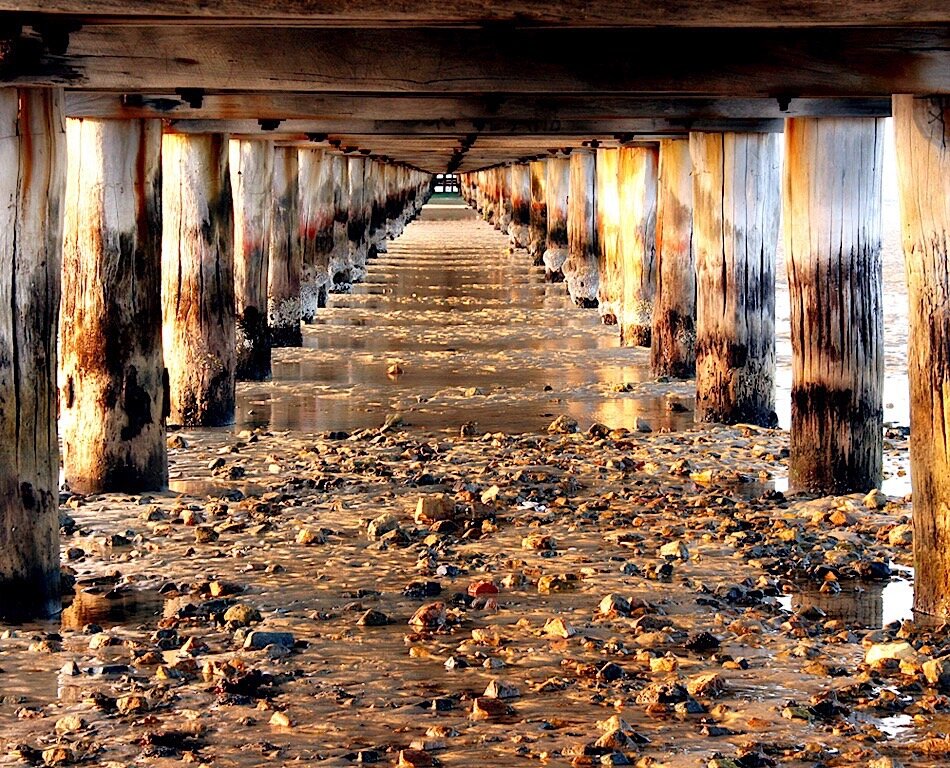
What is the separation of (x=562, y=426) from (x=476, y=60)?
458cm

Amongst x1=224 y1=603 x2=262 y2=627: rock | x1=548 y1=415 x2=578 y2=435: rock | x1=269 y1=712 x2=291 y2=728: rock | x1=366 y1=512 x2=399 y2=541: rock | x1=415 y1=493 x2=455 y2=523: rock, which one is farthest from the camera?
x1=548 y1=415 x2=578 y2=435: rock

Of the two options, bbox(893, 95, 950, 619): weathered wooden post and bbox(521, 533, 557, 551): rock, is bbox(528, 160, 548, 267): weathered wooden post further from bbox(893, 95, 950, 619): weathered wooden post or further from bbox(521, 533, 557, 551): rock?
bbox(893, 95, 950, 619): weathered wooden post

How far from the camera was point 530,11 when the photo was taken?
17.9ft

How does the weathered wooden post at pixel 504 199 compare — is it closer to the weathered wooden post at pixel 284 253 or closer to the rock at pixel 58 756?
the weathered wooden post at pixel 284 253

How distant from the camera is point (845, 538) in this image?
769cm

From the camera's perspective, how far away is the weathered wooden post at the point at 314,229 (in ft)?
61.7


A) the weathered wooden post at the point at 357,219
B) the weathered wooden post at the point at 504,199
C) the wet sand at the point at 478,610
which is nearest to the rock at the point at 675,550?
the wet sand at the point at 478,610

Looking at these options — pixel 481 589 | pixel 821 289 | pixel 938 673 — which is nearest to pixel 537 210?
pixel 821 289

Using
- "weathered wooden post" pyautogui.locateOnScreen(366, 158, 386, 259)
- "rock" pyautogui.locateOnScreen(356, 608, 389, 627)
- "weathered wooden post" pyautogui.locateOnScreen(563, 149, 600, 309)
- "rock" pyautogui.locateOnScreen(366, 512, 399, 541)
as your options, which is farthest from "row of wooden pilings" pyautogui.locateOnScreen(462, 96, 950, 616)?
"weathered wooden post" pyautogui.locateOnScreen(366, 158, 386, 259)

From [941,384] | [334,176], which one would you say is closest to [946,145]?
[941,384]

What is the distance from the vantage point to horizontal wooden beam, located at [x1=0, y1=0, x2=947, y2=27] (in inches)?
212

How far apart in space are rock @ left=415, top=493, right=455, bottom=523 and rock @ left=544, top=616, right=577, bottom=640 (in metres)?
2.00

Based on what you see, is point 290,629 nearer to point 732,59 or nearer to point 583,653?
point 583,653

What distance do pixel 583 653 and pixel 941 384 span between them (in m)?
1.78
